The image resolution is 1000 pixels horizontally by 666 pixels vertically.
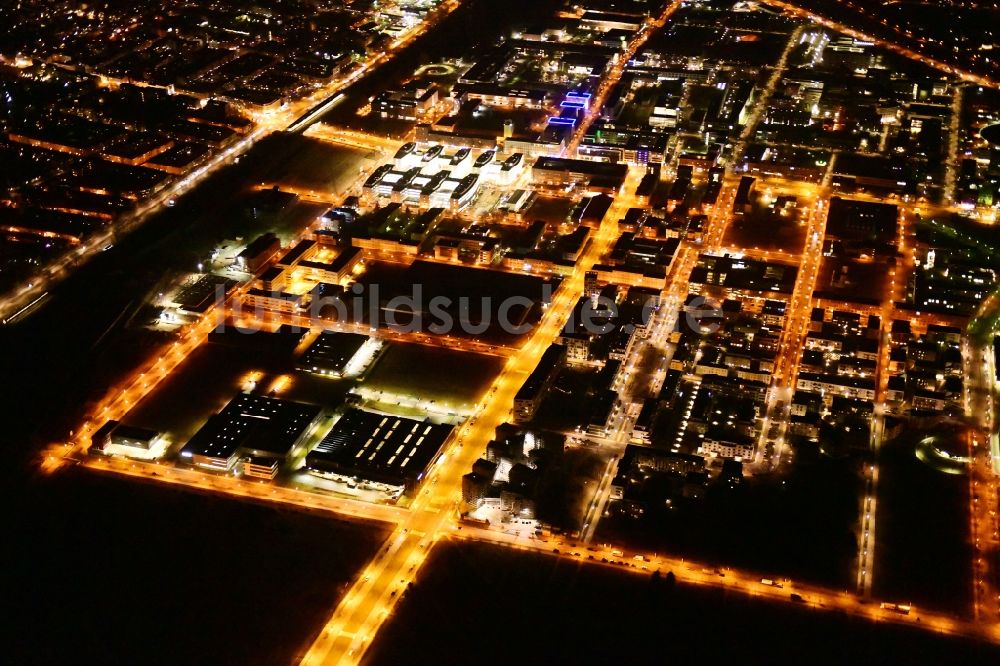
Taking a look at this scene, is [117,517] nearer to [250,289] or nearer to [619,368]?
[250,289]

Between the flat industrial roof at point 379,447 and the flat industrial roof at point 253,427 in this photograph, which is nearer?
the flat industrial roof at point 379,447

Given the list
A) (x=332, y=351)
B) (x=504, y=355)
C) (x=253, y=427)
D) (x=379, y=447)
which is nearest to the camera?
(x=379, y=447)

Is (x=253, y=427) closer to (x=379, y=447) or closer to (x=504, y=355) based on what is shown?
(x=379, y=447)

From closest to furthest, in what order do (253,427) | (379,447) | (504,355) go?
(379,447), (253,427), (504,355)

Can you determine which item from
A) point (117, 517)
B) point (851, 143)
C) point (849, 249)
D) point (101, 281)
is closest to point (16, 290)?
point (101, 281)

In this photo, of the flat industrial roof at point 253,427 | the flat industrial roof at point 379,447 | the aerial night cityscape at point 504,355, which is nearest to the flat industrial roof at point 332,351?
the aerial night cityscape at point 504,355

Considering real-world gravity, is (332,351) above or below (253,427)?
above

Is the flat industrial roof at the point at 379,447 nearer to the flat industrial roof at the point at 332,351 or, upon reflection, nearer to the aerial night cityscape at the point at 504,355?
the aerial night cityscape at the point at 504,355

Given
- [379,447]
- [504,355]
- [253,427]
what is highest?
[504,355]

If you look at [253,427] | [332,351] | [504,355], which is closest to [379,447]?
[253,427]
